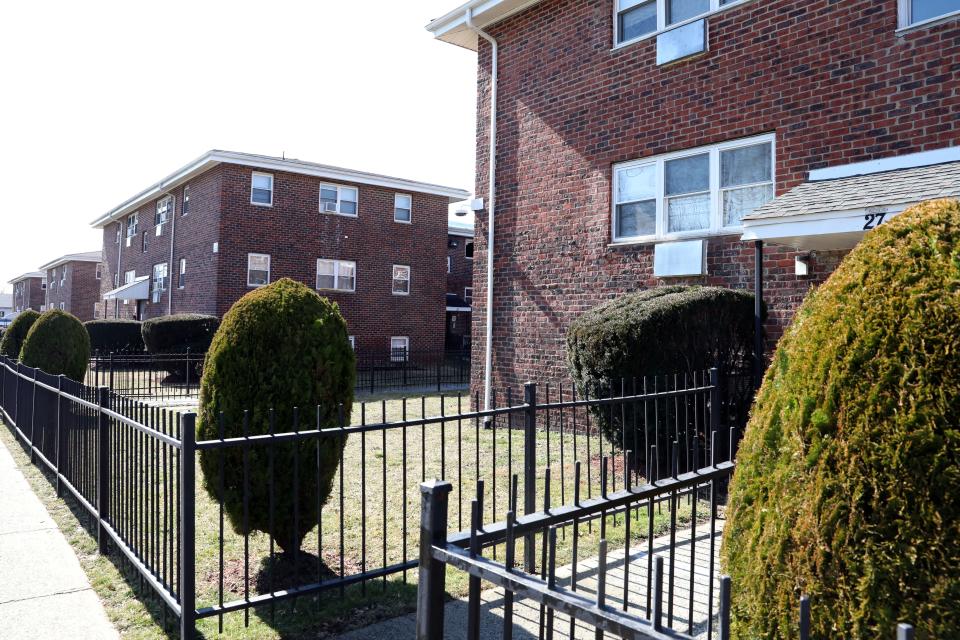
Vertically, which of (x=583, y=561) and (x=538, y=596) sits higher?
(x=538, y=596)

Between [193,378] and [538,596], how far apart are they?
2075 centimetres

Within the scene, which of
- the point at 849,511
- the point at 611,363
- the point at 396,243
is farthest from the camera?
the point at 396,243

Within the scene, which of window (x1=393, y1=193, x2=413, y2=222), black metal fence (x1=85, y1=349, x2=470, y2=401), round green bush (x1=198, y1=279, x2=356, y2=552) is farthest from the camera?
window (x1=393, y1=193, x2=413, y2=222)

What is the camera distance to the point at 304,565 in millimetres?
4656

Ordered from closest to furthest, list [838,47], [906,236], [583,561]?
[906,236] < [583,561] < [838,47]

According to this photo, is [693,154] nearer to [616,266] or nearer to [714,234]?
[714,234]

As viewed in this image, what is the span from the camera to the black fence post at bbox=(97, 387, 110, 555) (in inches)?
208

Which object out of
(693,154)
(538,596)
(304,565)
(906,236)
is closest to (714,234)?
(693,154)

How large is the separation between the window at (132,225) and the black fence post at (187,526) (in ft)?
106

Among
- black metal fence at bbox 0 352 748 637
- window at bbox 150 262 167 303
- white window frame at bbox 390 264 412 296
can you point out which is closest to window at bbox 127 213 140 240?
window at bbox 150 262 167 303

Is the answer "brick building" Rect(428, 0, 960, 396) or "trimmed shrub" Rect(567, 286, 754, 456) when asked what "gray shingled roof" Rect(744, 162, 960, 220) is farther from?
"trimmed shrub" Rect(567, 286, 754, 456)

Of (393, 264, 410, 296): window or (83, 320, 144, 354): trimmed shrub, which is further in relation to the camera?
(83, 320, 144, 354): trimmed shrub

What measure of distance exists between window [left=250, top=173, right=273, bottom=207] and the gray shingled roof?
19347 millimetres

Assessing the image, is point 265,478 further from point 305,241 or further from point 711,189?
point 305,241
